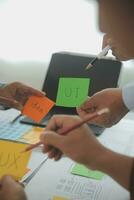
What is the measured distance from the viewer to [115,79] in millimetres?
1370

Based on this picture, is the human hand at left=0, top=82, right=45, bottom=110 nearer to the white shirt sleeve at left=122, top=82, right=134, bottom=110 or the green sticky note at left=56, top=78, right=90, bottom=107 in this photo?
the green sticky note at left=56, top=78, right=90, bottom=107

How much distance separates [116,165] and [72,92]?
0.44 metres

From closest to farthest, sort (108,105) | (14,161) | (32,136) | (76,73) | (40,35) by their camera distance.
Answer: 1. (14,161)
2. (108,105)
3. (32,136)
4. (76,73)
5. (40,35)

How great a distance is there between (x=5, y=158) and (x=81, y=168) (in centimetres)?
20

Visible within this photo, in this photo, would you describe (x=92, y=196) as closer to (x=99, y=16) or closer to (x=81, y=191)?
(x=81, y=191)

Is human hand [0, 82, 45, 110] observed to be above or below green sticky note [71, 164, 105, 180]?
above

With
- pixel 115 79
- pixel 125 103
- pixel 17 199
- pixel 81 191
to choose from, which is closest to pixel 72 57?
pixel 115 79

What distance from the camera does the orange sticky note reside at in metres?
1.12

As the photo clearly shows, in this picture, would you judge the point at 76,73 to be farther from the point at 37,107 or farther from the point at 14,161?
the point at 14,161

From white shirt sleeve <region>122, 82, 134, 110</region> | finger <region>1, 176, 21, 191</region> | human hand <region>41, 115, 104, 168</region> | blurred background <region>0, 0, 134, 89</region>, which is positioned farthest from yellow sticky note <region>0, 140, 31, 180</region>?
blurred background <region>0, 0, 134, 89</region>

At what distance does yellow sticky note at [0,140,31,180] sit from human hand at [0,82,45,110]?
215mm

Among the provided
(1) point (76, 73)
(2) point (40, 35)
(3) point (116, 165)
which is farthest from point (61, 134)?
(2) point (40, 35)

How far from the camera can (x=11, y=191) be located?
79 cm

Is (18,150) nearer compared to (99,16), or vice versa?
(99,16)
